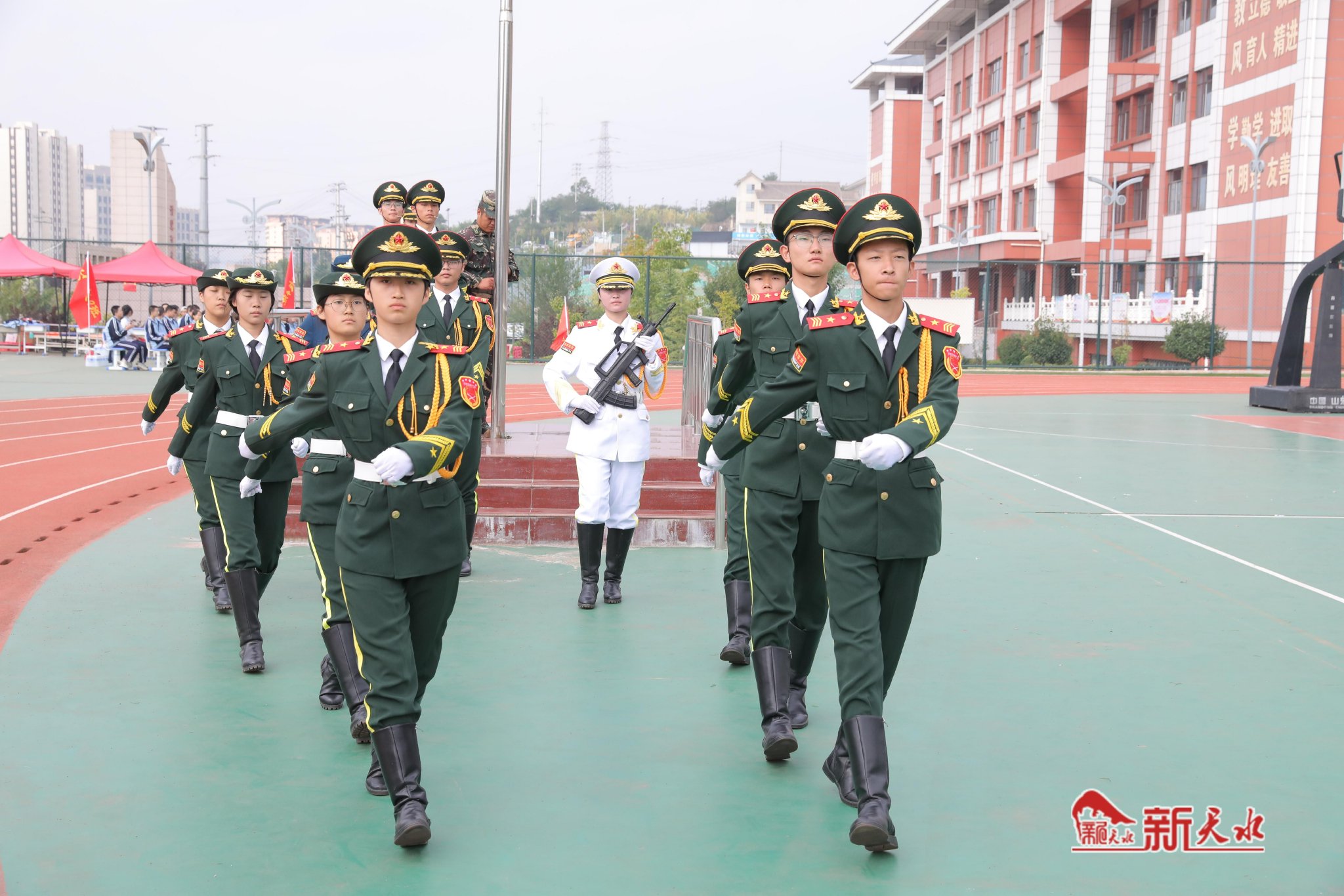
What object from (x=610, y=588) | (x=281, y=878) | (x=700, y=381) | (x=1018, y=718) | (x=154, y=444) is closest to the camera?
(x=281, y=878)

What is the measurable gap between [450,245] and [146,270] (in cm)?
2499

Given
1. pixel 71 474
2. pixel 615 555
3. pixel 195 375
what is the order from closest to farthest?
pixel 195 375, pixel 615 555, pixel 71 474

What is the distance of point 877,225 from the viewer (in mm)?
3652

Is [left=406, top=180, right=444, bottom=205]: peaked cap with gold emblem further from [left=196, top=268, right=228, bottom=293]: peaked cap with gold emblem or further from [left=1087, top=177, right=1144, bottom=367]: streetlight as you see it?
[left=1087, top=177, right=1144, bottom=367]: streetlight

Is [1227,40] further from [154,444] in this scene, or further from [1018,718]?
[1018,718]

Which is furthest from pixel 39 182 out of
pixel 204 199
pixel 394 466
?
pixel 394 466

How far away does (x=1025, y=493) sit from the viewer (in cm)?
1053

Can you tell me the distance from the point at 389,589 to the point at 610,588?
321 centimetres

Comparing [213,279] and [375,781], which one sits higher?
[213,279]

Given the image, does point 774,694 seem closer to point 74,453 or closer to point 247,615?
point 247,615

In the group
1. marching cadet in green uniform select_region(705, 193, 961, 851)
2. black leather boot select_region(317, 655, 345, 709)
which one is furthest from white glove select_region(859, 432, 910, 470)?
black leather boot select_region(317, 655, 345, 709)

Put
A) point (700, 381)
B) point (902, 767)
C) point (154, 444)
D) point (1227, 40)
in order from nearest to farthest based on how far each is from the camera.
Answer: point (902, 767), point (700, 381), point (154, 444), point (1227, 40)

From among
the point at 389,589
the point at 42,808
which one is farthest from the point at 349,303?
the point at 42,808

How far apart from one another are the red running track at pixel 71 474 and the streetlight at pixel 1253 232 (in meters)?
17.9
